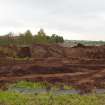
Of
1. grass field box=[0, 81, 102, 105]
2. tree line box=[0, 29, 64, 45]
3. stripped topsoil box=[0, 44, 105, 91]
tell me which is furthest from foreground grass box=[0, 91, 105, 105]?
tree line box=[0, 29, 64, 45]

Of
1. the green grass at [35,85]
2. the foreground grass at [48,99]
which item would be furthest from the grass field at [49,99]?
the green grass at [35,85]

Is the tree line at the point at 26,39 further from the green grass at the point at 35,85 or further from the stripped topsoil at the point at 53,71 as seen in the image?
the green grass at the point at 35,85

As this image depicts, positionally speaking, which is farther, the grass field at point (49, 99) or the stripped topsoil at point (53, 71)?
the stripped topsoil at point (53, 71)

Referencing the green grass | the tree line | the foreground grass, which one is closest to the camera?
the foreground grass

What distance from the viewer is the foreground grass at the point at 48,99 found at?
37.2 feet

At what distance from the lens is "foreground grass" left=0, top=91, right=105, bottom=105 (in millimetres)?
11328

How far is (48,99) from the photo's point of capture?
38.8 feet

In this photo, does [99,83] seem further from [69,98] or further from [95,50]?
[95,50]

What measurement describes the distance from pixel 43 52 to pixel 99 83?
12328 mm

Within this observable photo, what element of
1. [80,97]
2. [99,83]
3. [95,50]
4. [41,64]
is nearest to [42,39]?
Result: [95,50]

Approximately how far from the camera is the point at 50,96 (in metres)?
12.3

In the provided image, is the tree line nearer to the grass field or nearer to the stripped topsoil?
the stripped topsoil

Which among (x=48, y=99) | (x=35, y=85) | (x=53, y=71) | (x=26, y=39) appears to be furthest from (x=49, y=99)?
(x=26, y=39)

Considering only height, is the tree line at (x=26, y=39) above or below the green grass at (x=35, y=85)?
above
